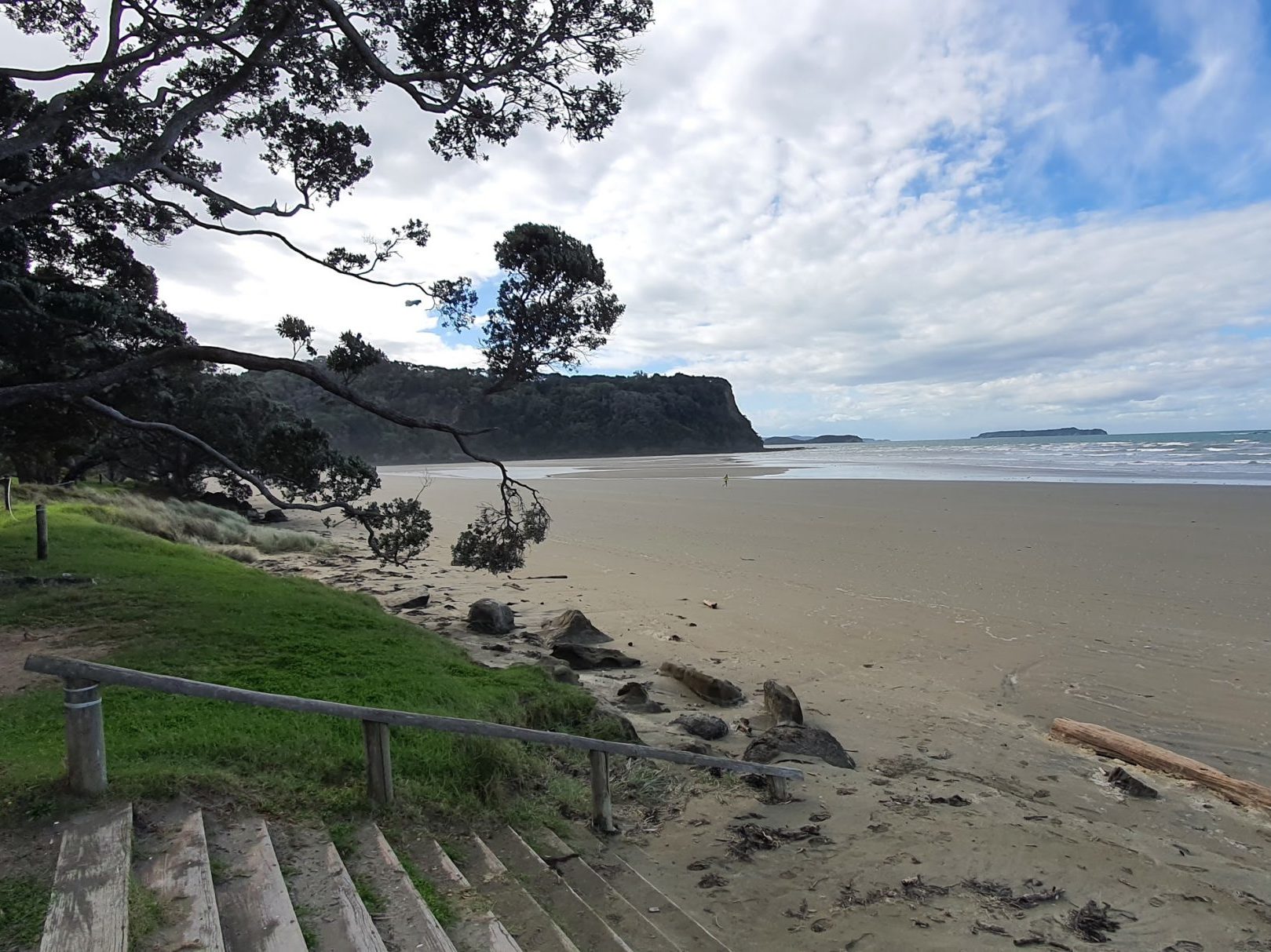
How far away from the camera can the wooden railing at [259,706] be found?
9.69ft

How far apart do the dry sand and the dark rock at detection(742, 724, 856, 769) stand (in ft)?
0.86

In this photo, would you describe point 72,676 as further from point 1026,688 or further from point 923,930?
point 1026,688

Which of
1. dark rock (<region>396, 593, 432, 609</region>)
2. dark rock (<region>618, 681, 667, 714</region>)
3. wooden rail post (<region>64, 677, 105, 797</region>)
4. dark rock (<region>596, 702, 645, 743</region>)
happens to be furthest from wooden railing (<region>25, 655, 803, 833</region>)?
dark rock (<region>396, 593, 432, 609</region>)

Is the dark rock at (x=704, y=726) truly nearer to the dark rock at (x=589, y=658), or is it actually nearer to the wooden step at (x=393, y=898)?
the dark rock at (x=589, y=658)

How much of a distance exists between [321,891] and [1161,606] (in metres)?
11.5

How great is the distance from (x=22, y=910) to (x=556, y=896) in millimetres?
2064

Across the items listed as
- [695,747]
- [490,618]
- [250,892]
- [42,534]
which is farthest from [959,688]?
[42,534]

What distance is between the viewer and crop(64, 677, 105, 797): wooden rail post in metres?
3.03

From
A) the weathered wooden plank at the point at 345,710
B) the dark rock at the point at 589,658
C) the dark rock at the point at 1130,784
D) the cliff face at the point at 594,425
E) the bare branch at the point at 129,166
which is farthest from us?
the cliff face at the point at 594,425

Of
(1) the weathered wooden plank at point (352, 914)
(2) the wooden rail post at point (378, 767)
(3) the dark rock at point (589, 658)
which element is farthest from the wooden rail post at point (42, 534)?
(1) the weathered wooden plank at point (352, 914)

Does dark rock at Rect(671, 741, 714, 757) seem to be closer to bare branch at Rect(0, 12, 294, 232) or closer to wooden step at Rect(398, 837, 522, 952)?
wooden step at Rect(398, 837, 522, 952)

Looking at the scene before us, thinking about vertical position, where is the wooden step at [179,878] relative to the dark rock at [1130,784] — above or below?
above

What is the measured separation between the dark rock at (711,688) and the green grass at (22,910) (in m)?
5.86

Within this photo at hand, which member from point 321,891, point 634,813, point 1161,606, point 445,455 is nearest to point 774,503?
point 1161,606
